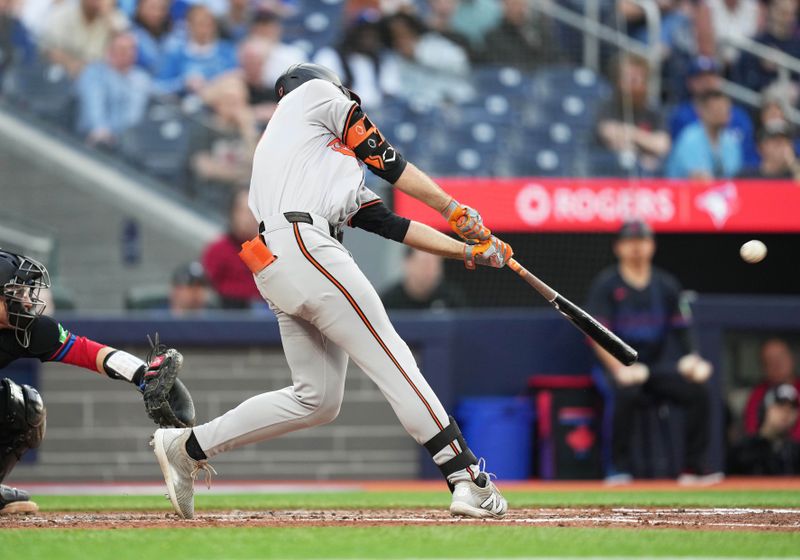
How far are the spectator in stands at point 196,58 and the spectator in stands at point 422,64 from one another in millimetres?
1657

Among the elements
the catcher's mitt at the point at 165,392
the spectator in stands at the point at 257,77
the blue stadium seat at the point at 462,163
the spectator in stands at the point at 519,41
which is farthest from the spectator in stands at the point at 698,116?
the catcher's mitt at the point at 165,392

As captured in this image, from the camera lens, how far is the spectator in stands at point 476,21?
13203mm

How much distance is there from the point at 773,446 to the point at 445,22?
19.9 feet

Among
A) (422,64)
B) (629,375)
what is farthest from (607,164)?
(629,375)

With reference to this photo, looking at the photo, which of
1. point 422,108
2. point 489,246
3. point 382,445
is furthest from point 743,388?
point 489,246

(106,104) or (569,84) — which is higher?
(569,84)

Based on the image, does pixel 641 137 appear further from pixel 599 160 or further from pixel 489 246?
pixel 489 246

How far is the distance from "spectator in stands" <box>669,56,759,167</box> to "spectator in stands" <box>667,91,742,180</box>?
91 mm

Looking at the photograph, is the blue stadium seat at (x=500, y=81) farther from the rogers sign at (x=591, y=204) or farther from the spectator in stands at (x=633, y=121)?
→ the rogers sign at (x=591, y=204)

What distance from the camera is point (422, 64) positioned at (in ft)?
42.3

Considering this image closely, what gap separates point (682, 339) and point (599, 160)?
337cm

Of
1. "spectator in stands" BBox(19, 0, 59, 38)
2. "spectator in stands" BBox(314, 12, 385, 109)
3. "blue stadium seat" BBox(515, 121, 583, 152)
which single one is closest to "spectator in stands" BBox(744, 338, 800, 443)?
"blue stadium seat" BBox(515, 121, 583, 152)

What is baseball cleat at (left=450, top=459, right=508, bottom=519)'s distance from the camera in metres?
4.82

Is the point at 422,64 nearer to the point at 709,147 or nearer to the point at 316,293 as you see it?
the point at 709,147
